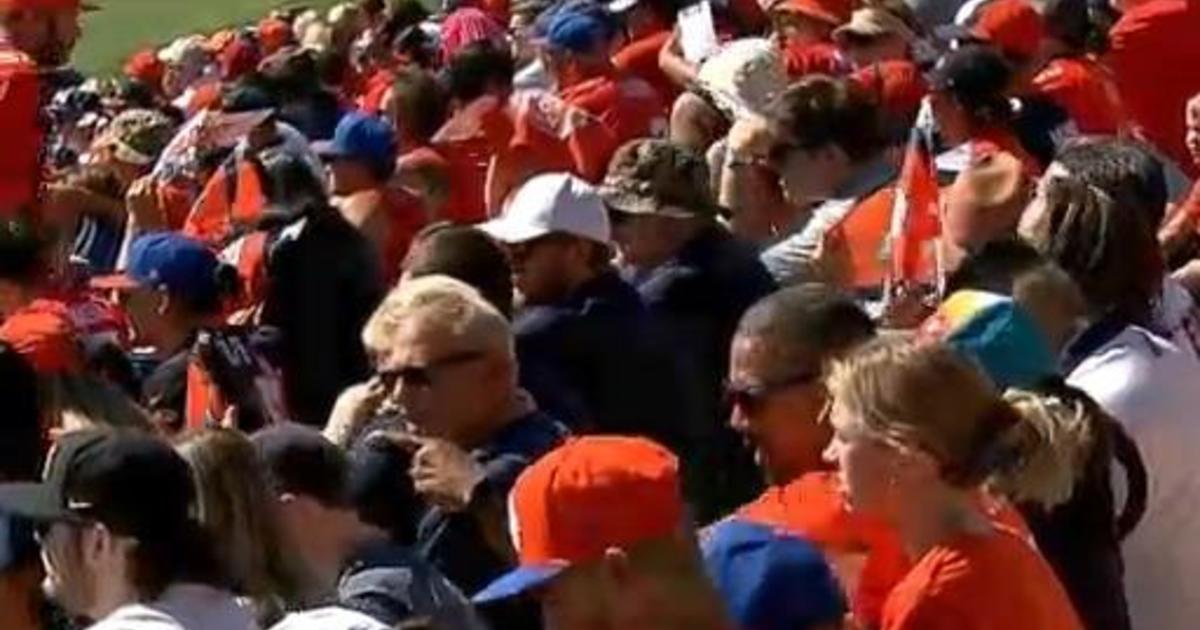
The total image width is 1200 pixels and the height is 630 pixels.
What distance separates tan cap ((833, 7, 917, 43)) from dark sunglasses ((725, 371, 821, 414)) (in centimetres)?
605

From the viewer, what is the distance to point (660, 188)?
289 inches

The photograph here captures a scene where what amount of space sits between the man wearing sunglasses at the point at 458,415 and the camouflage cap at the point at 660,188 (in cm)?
160

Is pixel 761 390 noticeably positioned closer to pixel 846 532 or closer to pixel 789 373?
pixel 789 373

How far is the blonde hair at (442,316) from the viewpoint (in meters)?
5.62

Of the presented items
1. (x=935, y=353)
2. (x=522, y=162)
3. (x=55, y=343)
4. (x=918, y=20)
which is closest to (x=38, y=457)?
(x=55, y=343)

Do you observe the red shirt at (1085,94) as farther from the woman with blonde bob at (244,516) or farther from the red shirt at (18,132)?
the woman with blonde bob at (244,516)

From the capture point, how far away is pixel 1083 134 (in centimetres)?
980

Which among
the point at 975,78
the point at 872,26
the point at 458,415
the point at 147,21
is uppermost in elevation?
the point at 458,415

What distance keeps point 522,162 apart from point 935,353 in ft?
18.5

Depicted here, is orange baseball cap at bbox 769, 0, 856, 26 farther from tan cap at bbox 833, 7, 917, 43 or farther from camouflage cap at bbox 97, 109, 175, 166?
camouflage cap at bbox 97, 109, 175, 166

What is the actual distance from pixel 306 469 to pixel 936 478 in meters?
1.21

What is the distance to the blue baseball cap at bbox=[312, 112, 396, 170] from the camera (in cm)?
948

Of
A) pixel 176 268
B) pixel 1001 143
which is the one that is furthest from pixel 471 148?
pixel 176 268

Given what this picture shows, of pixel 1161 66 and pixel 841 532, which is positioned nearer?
pixel 841 532
